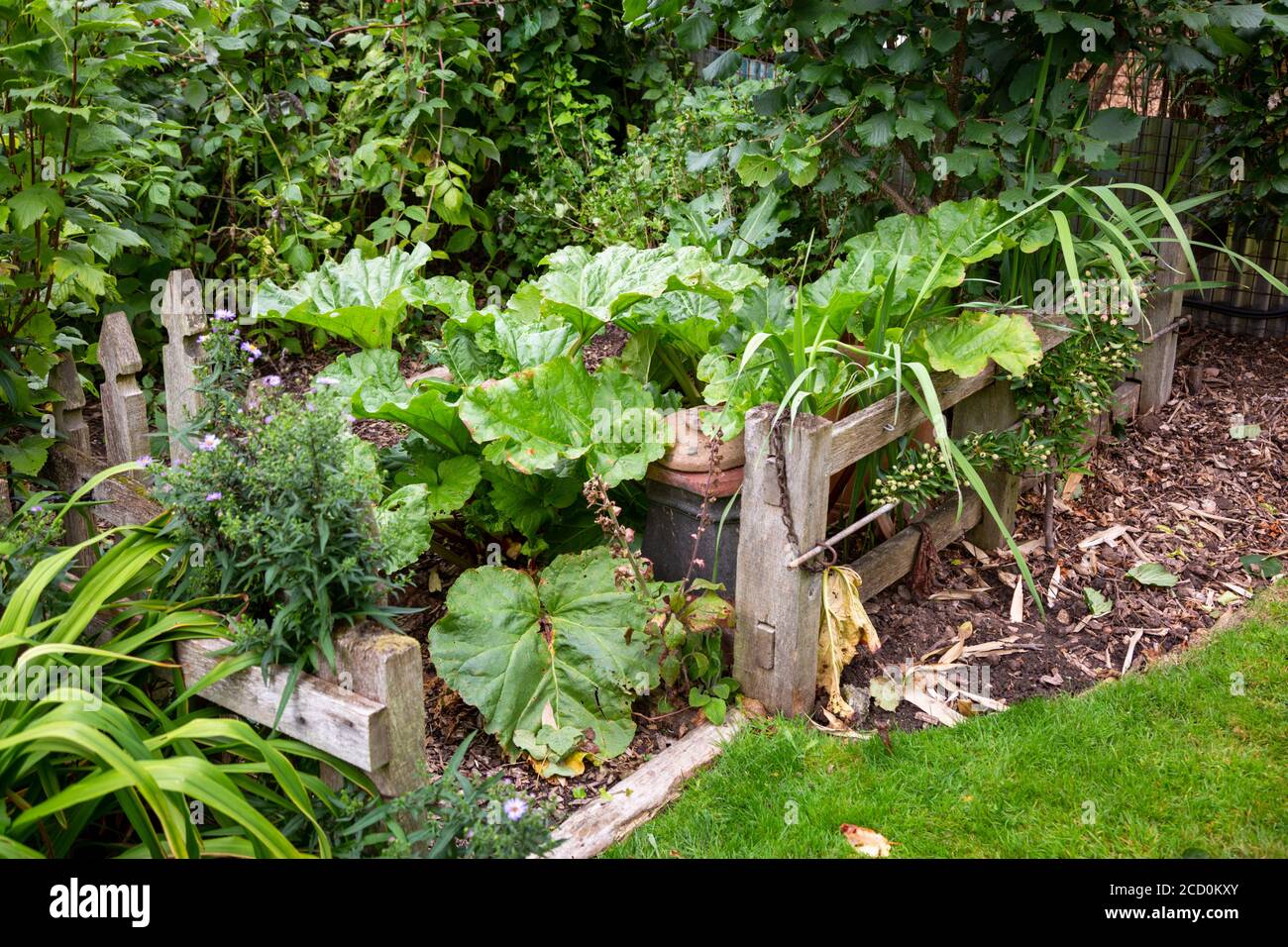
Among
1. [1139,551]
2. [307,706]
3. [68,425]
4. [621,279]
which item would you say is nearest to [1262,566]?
[1139,551]

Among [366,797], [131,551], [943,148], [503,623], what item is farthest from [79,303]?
[943,148]

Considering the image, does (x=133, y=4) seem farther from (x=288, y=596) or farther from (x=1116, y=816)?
(x=1116, y=816)

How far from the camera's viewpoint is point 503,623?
10.8 feet

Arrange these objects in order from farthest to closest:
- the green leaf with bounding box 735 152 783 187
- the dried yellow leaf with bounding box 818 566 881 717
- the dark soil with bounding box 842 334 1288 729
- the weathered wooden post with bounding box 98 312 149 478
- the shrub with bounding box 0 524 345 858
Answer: the green leaf with bounding box 735 152 783 187, the dark soil with bounding box 842 334 1288 729, the dried yellow leaf with bounding box 818 566 881 717, the weathered wooden post with bounding box 98 312 149 478, the shrub with bounding box 0 524 345 858

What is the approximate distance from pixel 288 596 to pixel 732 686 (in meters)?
1.46

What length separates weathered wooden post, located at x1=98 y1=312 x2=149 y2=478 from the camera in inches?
131

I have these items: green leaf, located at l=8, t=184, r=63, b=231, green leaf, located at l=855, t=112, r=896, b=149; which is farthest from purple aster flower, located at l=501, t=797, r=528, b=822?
green leaf, located at l=855, t=112, r=896, b=149

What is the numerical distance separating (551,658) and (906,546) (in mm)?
1303

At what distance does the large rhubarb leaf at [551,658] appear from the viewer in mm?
3189

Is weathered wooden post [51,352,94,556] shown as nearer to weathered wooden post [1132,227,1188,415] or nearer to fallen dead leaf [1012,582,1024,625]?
fallen dead leaf [1012,582,1024,625]

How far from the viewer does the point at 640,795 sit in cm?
304

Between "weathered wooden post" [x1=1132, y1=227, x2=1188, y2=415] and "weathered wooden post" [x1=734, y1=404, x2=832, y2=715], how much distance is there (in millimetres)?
2325

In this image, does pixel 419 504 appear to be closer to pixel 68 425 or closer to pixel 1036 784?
pixel 68 425
